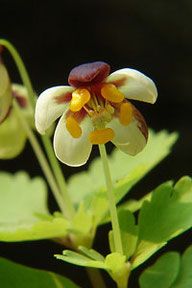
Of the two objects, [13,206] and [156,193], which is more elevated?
[156,193]

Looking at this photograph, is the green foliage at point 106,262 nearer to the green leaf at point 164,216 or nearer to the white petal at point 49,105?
the green leaf at point 164,216

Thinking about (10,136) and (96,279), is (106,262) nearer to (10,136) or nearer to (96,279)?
(96,279)

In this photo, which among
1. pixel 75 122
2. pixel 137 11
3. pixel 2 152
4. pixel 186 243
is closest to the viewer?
pixel 75 122

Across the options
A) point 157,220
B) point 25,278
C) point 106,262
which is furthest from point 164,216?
point 25,278

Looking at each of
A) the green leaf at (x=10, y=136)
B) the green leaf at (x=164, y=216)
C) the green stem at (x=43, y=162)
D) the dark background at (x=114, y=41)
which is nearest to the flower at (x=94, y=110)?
the green leaf at (x=164, y=216)

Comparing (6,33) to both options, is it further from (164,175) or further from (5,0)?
(164,175)

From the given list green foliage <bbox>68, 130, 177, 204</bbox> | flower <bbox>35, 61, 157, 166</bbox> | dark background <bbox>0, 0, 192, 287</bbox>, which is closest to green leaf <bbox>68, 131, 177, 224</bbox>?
green foliage <bbox>68, 130, 177, 204</bbox>

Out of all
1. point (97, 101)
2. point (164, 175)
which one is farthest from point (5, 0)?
point (97, 101)
